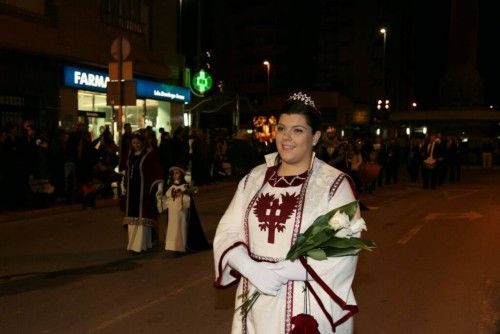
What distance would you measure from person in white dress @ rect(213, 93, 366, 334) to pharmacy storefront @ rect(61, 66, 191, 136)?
726 inches

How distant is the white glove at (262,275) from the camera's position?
9.83ft

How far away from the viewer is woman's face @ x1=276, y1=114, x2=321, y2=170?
329 centimetres

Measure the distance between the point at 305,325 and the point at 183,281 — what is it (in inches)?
221

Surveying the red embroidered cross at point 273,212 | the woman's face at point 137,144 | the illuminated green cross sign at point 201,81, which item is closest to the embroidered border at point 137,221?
the woman's face at point 137,144

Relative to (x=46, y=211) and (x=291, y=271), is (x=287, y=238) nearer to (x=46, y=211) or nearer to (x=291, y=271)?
(x=291, y=271)

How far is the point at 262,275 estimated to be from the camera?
9.86 feet

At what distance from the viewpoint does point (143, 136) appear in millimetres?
10461

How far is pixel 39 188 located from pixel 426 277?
370 inches

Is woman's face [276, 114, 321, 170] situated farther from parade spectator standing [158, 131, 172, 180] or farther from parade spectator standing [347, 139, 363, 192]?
parade spectator standing [347, 139, 363, 192]

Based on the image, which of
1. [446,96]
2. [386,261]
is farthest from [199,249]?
[446,96]

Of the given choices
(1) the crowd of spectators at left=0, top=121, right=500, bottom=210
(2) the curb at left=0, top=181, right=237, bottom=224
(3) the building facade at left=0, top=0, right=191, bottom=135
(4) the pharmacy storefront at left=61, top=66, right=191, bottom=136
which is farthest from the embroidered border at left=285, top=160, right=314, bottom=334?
(4) the pharmacy storefront at left=61, top=66, right=191, bottom=136

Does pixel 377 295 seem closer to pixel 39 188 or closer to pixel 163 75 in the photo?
pixel 39 188

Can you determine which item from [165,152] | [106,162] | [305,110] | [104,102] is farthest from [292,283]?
[104,102]

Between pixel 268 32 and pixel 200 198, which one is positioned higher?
pixel 268 32
